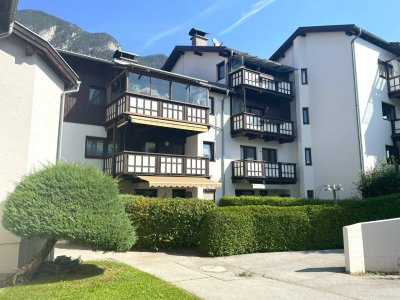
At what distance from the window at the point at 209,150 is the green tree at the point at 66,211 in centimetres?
1454

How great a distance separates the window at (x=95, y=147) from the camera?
20.9 metres

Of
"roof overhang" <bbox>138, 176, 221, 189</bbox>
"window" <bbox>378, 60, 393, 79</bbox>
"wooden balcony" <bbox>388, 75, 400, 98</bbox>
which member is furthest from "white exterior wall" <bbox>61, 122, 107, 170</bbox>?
"wooden balcony" <bbox>388, 75, 400, 98</bbox>

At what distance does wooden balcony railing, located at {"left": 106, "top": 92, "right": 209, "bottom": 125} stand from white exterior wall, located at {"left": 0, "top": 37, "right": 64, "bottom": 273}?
6992 mm

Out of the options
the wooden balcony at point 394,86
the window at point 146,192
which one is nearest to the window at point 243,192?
the window at point 146,192

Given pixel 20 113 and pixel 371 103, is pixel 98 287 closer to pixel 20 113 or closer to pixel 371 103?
pixel 20 113

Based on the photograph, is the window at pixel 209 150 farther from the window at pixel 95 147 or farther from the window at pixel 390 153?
the window at pixel 390 153

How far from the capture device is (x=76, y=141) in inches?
799

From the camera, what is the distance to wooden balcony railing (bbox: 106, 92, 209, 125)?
19.6 m

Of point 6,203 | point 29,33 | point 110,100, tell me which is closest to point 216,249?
point 6,203

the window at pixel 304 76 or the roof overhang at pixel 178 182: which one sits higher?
the window at pixel 304 76

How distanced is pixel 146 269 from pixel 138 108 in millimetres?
11106

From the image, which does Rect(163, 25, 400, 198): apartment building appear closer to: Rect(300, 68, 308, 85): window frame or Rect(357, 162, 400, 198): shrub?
Rect(300, 68, 308, 85): window frame

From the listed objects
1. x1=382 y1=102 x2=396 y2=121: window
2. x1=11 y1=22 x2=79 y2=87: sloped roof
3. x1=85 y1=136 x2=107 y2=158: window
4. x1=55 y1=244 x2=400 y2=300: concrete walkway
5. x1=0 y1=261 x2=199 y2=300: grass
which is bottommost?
x1=55 y1=244 x2=400 y2=300: concrete walkway

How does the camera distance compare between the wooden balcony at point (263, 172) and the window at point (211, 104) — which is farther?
the window at point (211, 104)
